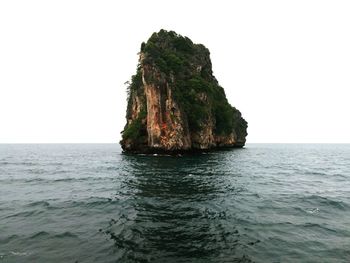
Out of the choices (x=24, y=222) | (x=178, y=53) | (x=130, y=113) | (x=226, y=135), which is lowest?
(x=24, y=222)

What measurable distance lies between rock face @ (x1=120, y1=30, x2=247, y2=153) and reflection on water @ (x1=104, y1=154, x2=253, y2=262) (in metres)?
31.9

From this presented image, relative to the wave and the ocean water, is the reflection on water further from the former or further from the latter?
the wave

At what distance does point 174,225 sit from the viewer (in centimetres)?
1156

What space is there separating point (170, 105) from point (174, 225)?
42828mm

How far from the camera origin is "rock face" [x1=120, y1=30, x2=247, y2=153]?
2063 inches

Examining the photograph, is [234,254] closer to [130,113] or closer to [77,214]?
[77,214]

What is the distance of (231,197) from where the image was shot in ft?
56.4

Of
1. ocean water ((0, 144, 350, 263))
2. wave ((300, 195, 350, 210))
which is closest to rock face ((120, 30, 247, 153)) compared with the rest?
ocean water ((0, 144, 350, 263))

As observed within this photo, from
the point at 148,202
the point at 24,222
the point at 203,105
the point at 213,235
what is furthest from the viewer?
the point at 203,105

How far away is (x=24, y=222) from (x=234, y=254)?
35.7 feet

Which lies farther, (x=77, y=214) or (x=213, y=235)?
(x=77, y=214)

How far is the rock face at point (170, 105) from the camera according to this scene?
52406 millimetres

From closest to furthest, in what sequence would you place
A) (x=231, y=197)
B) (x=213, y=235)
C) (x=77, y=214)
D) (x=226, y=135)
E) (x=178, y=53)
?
(x=213, y=235) < (x=77, y=214) < (x=231, y=197) < (x=178, y=53) < (x=226, y=135)

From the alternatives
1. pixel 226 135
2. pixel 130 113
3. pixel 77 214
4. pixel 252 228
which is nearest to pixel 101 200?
pixel 77 214
